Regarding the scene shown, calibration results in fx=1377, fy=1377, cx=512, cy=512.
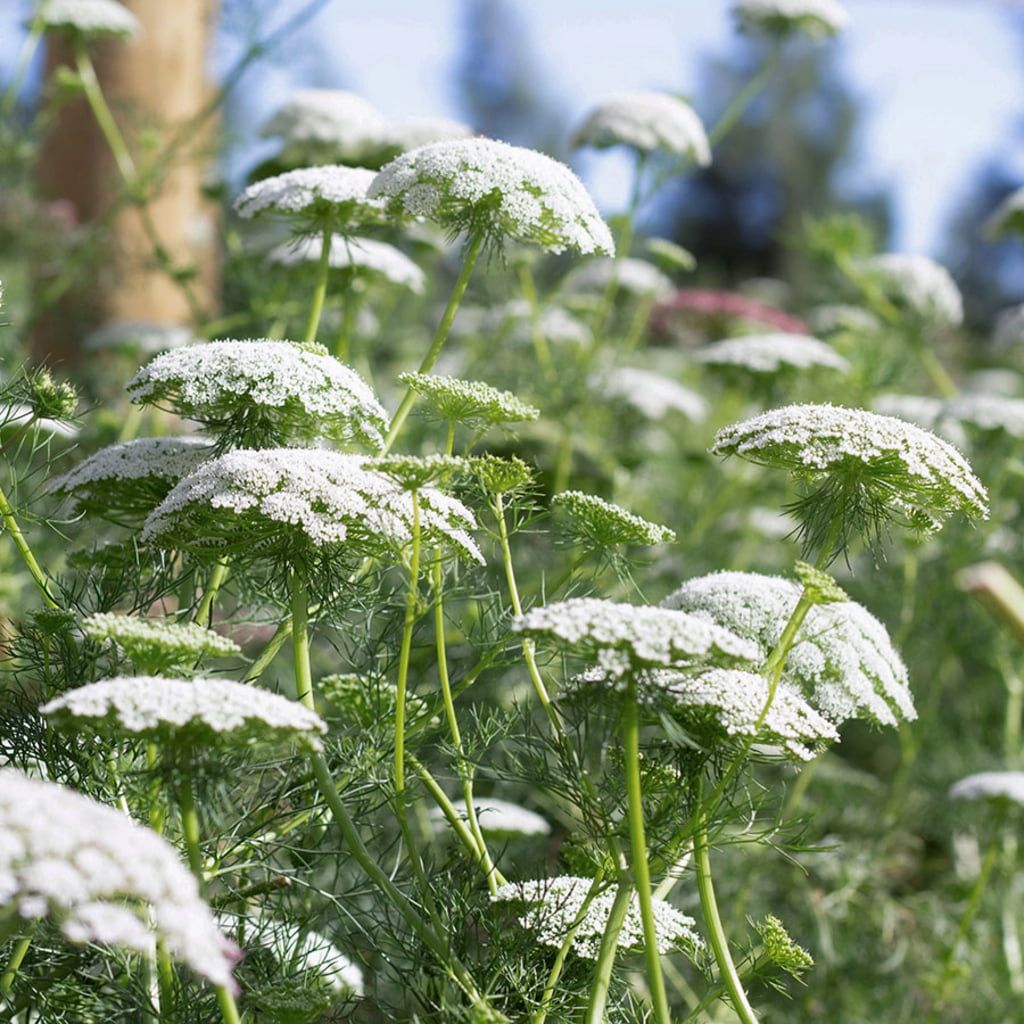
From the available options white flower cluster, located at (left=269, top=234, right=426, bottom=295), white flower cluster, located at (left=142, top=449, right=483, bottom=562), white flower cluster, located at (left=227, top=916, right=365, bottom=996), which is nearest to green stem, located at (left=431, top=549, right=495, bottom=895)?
white flower cluster, located at (left=142, top=449, right=483, bottom=562)

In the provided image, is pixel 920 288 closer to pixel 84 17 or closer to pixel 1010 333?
pixel 1010 333

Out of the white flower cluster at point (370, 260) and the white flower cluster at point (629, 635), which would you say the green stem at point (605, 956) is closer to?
the white flower cluster at point (629, 635)

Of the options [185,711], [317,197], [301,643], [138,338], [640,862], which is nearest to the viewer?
[185,711]

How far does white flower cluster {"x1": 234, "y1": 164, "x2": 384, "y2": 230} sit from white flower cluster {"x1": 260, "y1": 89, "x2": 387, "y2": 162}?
1.23m

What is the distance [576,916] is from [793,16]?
4622mm

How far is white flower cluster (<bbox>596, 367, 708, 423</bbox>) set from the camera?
6.65 m

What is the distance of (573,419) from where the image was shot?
244 inches

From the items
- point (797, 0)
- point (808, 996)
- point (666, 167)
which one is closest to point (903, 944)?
point (808, 996)

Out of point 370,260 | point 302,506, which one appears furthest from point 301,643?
point 370,260

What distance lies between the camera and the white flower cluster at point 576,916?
2.66 meters

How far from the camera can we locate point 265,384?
110 inches

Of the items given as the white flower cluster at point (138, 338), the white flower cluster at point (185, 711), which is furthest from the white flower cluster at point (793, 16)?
the white flower cluster at point (185, 711)

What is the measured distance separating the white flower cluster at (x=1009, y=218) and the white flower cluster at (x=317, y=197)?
374cm

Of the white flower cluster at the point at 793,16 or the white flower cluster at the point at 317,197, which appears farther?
the white flower cluster at the point at 793,16
